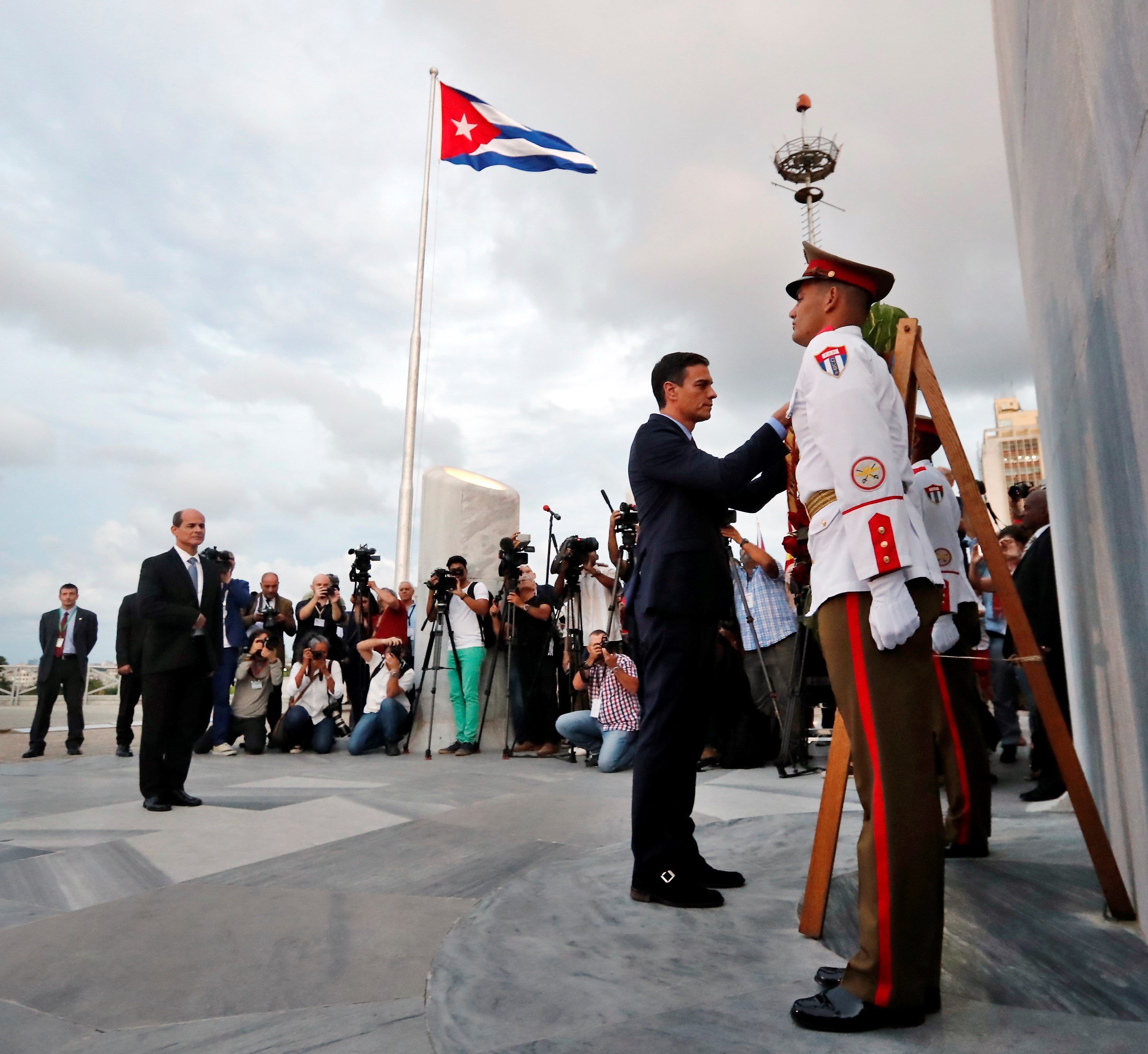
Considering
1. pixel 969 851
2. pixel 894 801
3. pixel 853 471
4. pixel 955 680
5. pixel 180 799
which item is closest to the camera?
pixel 894 801

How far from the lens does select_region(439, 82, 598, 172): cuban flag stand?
41.3ft

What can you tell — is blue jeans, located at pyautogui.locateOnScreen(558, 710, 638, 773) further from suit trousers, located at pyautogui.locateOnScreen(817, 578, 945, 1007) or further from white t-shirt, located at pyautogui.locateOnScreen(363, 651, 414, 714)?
suit trousers, located at pyautogui.locateOnScreen(817, 578, 945, 1007)

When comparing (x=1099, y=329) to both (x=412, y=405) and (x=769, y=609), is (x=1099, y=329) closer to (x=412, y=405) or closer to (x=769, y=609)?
(x=769, y=609)

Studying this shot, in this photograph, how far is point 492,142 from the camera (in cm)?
1281

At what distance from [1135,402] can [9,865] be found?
360 centimetres

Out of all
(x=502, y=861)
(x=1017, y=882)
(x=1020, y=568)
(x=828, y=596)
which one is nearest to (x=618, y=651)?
(x=1020, y=568)

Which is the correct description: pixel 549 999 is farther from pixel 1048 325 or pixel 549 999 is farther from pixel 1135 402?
pixel 1048 325

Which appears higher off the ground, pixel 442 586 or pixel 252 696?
pixel 442 586

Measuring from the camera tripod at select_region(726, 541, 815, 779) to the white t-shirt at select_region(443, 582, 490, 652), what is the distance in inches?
85.7

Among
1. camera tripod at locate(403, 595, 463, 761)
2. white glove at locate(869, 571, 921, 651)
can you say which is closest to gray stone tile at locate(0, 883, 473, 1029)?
white glove at locate(869, 571, 921, 651)

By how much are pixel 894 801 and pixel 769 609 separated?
4.33 metres

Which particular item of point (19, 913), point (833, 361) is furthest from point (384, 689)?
point (833, 361)

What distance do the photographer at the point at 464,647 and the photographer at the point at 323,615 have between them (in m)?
1.37

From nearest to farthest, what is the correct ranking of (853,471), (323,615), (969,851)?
(853,471) < (969,851) < (323,615)
